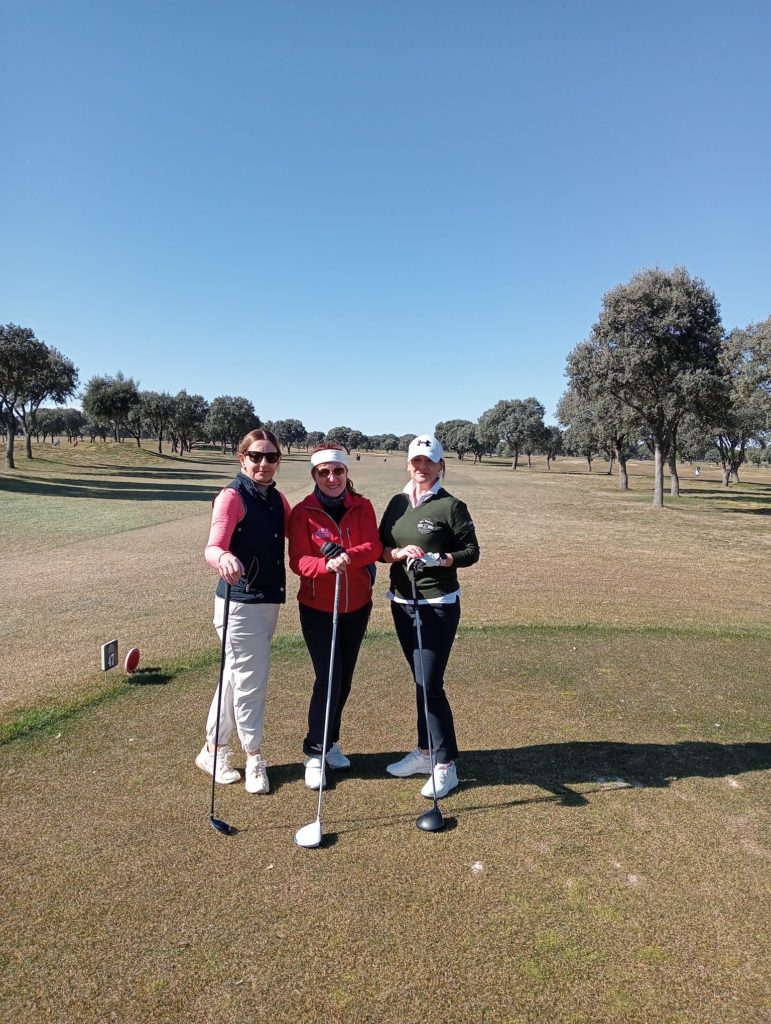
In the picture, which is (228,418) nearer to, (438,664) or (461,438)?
(461,438)

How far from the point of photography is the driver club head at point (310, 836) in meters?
4.03

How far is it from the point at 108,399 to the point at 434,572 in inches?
3061

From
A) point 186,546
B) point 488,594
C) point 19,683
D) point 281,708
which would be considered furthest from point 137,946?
point 186,546

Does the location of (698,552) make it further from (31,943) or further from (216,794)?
(31,943)

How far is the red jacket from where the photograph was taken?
15.6 ft

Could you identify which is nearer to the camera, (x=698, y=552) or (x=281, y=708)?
(x=281, y=708)

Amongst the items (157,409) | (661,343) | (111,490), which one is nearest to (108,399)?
(157,409)

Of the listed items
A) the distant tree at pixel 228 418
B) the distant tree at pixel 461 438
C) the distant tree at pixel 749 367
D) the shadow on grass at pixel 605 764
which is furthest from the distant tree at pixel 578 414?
the distant tree at pixel 228 418

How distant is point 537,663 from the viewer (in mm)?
8078

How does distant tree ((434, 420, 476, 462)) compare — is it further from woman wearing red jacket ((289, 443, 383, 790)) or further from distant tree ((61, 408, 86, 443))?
woman wearing red jacket ((289, 443, 383, 790))

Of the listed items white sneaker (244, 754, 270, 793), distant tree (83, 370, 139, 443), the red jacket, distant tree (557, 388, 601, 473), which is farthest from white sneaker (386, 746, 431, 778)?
distant tree (83, 370, 139, 443)

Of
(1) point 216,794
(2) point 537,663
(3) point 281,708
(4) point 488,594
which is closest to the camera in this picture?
(1) point 216,794

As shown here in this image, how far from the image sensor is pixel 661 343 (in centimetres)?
3073

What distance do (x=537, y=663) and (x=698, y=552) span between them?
44.7ft
